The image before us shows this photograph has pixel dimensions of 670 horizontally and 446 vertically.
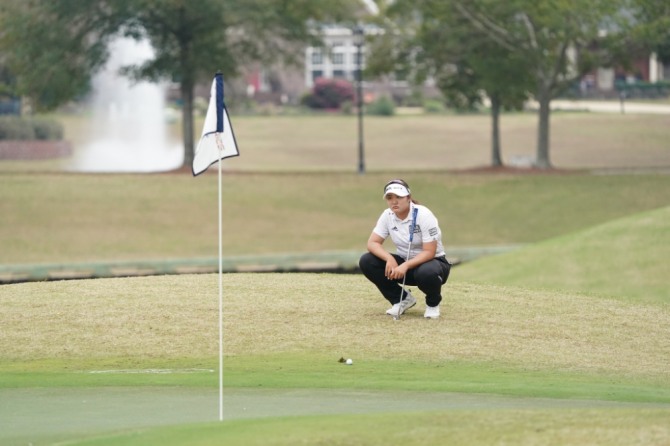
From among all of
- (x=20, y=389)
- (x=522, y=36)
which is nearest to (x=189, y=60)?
(x=522, y=36)

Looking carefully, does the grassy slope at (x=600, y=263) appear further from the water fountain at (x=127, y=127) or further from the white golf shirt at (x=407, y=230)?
the water fountain at (x=127, y=127)

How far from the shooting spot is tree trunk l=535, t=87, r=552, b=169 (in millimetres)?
56344

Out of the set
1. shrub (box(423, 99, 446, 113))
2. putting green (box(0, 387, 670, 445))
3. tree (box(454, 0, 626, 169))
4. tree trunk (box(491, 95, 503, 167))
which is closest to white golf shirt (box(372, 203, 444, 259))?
putting green (box(0, 387, 670, 445))

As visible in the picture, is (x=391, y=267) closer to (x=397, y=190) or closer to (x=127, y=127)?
(x=397, y=190)

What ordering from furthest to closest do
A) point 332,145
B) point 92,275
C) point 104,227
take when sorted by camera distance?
point 332,145
point 104,227
point 92,275

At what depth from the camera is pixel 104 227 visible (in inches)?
1796

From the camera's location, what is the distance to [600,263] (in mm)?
29297

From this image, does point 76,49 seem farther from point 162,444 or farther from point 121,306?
point 162,444

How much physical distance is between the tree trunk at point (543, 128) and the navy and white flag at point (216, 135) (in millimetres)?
44709

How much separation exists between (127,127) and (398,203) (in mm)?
75211

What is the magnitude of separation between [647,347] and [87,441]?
7.16 meters

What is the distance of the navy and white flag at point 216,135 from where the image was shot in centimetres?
1223

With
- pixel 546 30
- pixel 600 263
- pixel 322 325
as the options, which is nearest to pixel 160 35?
pixel 546 30

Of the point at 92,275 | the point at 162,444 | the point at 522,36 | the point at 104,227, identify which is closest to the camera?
the point at 162,444
